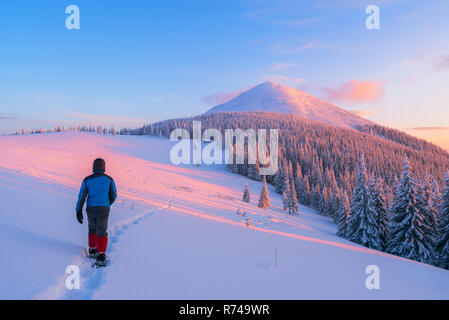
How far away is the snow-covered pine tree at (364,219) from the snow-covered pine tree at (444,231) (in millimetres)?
4835

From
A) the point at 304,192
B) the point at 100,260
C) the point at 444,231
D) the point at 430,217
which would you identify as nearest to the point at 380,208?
the point at 430,217

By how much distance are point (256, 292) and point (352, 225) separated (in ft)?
85.5

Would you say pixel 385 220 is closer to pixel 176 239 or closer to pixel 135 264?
pixel 176 239

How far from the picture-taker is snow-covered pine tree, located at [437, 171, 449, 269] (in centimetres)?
1925

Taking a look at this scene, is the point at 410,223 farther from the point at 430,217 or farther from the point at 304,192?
the point at 304,192

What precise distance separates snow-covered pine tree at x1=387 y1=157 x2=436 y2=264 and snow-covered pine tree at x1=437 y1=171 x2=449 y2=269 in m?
0.72

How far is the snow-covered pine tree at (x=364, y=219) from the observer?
923 inches

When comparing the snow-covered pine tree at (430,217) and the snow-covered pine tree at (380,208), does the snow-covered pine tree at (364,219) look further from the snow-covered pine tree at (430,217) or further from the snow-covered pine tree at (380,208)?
the snow-covered pine tree at (430,217)

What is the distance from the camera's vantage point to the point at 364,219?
78.6ft

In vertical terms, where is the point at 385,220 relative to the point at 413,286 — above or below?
below

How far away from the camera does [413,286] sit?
245 inches

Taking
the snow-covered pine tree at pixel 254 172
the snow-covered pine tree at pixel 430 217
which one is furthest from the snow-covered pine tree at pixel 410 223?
the snow-covered pine tree at pixel 254 172

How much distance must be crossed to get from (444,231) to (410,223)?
100 inches
